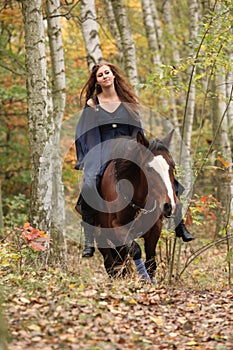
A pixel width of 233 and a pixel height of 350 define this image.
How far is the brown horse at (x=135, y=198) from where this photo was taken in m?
7.26

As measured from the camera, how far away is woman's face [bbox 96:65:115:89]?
8.28m

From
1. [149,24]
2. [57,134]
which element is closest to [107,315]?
[57,134]

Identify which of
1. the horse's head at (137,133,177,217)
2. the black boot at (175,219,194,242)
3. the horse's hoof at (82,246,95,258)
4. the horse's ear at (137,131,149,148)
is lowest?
the horse's hoof at (82,246,95,258)

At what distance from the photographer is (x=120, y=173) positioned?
7.62 meters

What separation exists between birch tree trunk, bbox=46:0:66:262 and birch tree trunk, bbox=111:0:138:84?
2.49 m

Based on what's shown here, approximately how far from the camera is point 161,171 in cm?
720

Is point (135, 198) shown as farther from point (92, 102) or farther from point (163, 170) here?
point (92, 102)

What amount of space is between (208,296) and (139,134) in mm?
2168

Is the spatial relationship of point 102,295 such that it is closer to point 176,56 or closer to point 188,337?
point 188,337

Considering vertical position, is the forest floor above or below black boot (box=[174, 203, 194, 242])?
below

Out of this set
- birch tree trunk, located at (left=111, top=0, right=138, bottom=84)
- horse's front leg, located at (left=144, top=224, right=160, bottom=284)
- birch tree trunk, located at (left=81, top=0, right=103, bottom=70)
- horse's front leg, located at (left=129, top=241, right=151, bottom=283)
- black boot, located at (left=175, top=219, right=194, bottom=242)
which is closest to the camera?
horse's front leg, located at (left=129, top=241, right=151, bottom=283)

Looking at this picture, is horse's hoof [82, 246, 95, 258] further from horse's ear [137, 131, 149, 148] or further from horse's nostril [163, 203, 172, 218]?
horse's ear [137, 131, 149, 148]

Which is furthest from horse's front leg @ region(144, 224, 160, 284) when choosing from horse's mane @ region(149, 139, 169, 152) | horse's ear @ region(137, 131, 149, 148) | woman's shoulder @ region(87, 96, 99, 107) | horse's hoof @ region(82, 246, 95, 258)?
woman's shoulder @ region(87, 96, 99, 107)

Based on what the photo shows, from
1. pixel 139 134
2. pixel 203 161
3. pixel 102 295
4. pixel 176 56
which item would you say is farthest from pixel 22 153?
pixel 102 295
